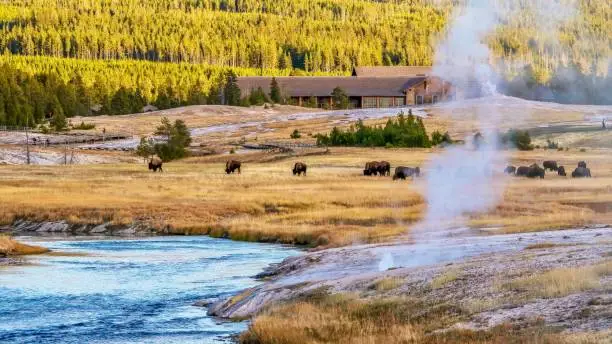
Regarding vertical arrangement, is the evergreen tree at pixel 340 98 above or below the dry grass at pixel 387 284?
above

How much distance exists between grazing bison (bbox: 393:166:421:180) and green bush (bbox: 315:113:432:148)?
34289 millimetres

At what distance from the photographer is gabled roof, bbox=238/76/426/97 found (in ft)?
574

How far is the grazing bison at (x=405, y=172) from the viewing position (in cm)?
6912

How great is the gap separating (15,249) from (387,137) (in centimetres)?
6981

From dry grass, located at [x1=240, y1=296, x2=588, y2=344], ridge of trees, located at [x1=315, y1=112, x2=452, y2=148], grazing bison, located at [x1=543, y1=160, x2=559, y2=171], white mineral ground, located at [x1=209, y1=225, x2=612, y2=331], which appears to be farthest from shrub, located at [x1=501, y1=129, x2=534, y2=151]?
dry grass, located at [x1=240, y1=296, x2=588, y2=344]

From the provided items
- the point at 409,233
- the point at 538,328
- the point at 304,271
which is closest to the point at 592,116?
the point at 409,233

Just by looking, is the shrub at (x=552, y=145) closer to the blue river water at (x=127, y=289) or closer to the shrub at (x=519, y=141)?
the shrub at (x=519, y=141)

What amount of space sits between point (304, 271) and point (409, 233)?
10.0 m

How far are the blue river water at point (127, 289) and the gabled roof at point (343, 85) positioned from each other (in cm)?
13109

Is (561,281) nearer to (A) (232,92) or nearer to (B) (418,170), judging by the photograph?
(B) (418,170)

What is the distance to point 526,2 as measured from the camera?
29625 millimetres

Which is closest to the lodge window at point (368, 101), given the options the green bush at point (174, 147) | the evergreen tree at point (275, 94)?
the evergreen tree at point (275, 94)

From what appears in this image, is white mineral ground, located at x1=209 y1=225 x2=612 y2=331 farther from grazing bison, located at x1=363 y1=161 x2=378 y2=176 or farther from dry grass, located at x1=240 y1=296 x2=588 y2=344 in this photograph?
grazing bison, located at x1=363 y1=161 x2=378 y2=176

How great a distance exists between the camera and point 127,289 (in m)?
31.2
